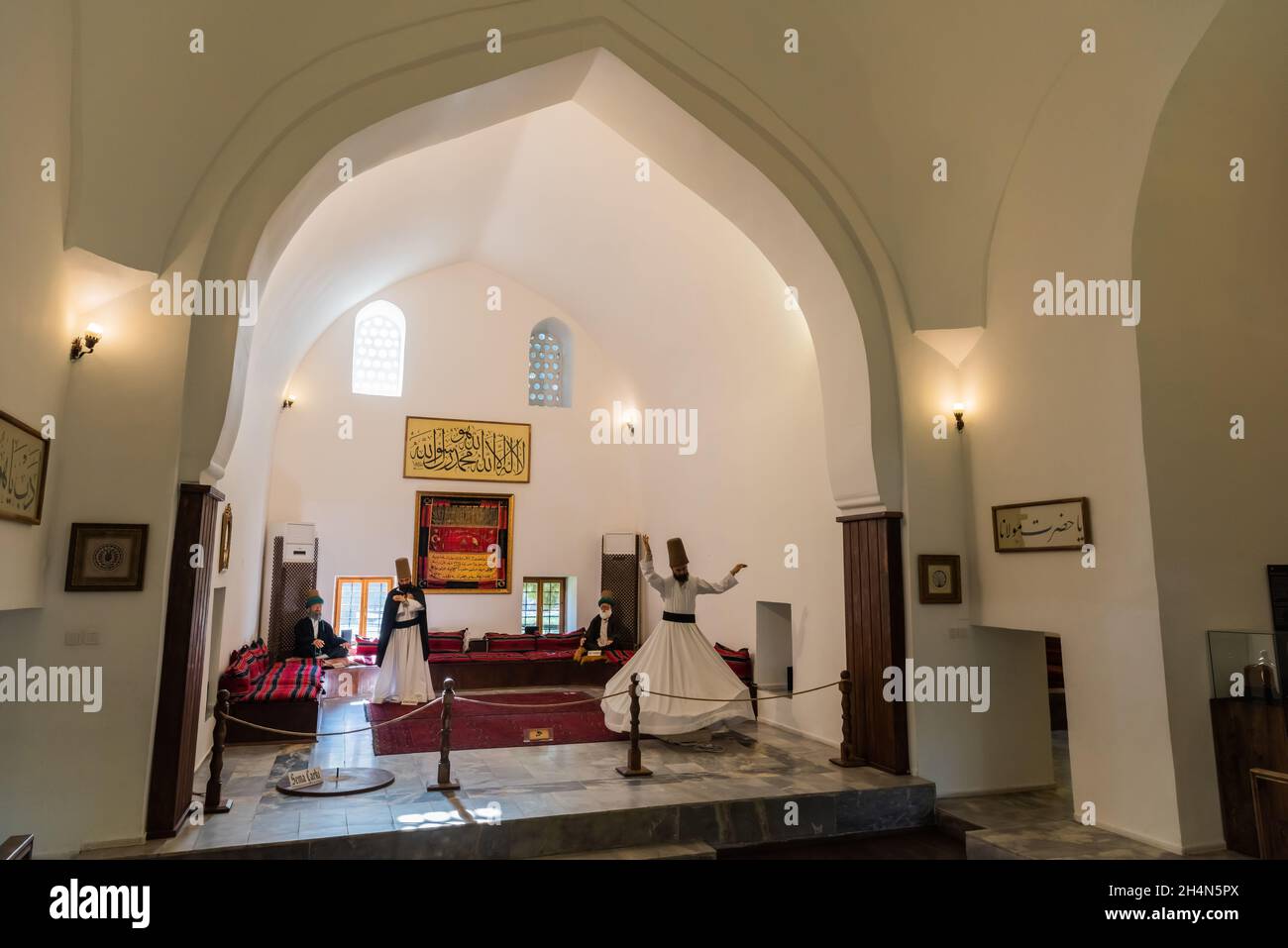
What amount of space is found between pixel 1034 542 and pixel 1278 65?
311cm

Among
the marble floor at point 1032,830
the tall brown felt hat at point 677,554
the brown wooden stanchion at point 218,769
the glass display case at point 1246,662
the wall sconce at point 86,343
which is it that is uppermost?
the wall sconce at point 86,343

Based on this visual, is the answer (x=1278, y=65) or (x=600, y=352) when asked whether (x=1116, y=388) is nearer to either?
(x=1278, y=65)

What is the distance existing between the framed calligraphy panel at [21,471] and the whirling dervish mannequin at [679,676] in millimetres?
3826

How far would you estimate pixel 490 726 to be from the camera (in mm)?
7137

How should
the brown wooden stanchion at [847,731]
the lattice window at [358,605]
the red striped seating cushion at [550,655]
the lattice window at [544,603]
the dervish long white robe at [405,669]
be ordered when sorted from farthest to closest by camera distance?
the lattice window at [544,603] < the lattice window at [358,605] < the red striped seating cushion at [550,655] < the dervish long white robe at [405,669] < the brown wooden stanchion at [847,731]

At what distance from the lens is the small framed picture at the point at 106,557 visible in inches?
165

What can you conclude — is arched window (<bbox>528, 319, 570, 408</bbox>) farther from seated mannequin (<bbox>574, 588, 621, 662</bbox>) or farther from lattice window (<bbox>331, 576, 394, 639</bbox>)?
lattice window (<bbox>331, 576, 394, 639</bbox>)

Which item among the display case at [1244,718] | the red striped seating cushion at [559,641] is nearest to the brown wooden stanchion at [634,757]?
the display case at [1244,718]

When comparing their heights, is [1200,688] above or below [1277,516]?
below

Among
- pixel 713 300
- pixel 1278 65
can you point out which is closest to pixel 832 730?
pixel 713 300

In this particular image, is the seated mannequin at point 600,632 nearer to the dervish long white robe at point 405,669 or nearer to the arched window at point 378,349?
the dervish long white robe at point 405,669

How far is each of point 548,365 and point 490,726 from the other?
226 inches

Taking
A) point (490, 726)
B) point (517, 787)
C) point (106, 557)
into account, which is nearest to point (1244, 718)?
point (517, 787)

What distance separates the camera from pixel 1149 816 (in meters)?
4.50
